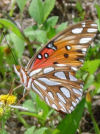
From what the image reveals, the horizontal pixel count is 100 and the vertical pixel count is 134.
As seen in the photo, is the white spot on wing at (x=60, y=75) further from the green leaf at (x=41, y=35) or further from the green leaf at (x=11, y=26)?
the green leaf at (x=11, y=26)

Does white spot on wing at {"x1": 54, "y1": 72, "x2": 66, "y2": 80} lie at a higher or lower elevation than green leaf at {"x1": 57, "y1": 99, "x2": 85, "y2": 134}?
higher

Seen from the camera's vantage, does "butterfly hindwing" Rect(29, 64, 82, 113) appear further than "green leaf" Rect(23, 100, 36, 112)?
No

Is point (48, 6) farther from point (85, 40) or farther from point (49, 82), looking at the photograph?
point (85, 40)

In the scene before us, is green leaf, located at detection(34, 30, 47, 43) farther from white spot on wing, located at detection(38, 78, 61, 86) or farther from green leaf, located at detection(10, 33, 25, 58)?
white spot on wing, located at detection(38, 78, 61, 86)

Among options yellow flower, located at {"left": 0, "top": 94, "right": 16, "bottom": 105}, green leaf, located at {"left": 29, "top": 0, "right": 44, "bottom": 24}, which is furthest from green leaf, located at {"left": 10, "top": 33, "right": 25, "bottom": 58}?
yellow flower, located at {"left": 0, "top": 94, "right": 16, "bottom": 105}

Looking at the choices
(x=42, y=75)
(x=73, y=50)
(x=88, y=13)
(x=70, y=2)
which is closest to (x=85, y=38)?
(x=73, y=50)

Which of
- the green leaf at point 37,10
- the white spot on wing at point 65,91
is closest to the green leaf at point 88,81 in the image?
the white spot on wing at point 65,91
